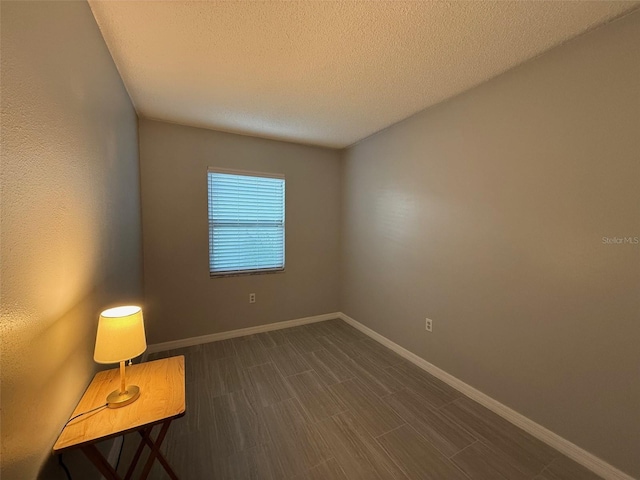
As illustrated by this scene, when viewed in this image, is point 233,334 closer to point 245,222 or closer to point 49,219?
point 245,222

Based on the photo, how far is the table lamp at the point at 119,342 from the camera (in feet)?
3.44

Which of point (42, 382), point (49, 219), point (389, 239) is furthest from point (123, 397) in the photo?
A: point (389, 239)

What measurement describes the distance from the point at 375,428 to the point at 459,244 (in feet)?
5.07

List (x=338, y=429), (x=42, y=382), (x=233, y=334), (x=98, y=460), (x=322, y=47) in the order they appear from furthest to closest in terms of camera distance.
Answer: (x=233, y=334) < (x=338, y=429) < (x=322, y=47) < (x=98, y=460) < (x=42, y=382)

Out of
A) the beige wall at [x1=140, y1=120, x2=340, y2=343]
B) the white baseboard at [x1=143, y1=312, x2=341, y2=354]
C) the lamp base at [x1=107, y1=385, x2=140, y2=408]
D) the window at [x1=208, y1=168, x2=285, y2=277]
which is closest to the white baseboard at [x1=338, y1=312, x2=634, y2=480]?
the white baseboard at [x1=143, y1=312, x2=341, y2=354]

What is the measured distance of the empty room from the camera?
3.07 ft

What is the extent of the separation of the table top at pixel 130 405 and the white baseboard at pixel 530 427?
2.11m

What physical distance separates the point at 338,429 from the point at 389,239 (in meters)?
1.87

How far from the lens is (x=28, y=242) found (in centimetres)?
77

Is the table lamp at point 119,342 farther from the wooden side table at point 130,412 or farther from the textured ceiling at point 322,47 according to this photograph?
the textured ceiling at point 322,47

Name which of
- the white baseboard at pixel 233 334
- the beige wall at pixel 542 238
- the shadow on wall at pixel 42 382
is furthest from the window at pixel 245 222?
the shadow on wall at pixel 42 382

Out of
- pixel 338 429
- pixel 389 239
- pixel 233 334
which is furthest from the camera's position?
pixel 233 334

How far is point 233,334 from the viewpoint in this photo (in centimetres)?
314

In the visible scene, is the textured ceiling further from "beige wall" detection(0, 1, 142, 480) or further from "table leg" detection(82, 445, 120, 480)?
"table leg" detection(82, 445, 120, 480)
